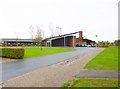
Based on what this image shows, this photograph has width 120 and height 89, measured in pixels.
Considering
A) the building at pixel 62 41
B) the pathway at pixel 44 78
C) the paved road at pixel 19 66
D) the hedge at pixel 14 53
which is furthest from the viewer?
the building at pixel 62 41

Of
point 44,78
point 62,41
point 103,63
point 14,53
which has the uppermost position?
point 62,41

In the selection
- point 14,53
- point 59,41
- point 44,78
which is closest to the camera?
point 44,78

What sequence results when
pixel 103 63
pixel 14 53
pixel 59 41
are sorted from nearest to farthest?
pixel 103 63 < pixel 14 53 < pixel 59 41

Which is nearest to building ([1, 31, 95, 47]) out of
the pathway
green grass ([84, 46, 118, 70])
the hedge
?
the hedge

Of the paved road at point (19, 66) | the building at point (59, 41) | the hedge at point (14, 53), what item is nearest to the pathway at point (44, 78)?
the paved road at point (19, 66)

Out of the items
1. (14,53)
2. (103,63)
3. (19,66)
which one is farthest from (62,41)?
(19,66)

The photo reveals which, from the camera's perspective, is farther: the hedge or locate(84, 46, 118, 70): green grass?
the hedge

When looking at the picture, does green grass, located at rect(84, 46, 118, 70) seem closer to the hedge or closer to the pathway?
the pathway

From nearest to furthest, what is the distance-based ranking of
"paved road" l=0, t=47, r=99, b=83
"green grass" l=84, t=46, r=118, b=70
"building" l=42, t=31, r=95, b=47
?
"paved road" l=0, t=47, r=99, b=83, "green grass" l=84, t=46, r=118, b=70, "building" l=42, t=31, r=95, b=47

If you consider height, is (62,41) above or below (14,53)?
above

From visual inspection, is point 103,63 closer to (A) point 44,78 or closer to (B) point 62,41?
(A) point 44,78

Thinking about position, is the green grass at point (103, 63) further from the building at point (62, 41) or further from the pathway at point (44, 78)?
the building at point (62, 41)

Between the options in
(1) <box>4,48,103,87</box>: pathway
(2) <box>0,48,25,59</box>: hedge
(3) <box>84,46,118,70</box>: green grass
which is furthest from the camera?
(2) <box>0,48,25,59</box>: hedge

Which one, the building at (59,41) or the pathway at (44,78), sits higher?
the building at (59,41)
